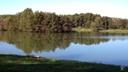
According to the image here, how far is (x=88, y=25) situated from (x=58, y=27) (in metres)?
33.9

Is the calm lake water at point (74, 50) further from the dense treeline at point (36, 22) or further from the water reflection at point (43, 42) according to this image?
the dense treeline at point (36, 22)

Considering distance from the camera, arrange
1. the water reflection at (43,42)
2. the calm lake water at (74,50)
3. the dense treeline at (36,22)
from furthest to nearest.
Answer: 1. the dense treeline at (36,22)
2. the water reflection at (43,42)
3. the calm lake water at (74,50)

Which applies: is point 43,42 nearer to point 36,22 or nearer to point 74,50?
point 74,50

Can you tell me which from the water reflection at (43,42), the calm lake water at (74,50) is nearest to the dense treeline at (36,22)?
the water reflection at (43,42)

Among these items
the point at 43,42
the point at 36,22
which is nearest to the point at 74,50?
the point at 43,42

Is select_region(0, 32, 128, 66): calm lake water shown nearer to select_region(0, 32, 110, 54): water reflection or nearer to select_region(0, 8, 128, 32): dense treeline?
select_region(0, 32, 110, 54): water reflection

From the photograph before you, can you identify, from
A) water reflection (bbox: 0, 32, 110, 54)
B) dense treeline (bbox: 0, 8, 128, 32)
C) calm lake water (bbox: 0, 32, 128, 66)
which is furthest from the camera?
dense treeline (bbox: 0, 8, 128, 32)

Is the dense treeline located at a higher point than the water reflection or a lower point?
higher

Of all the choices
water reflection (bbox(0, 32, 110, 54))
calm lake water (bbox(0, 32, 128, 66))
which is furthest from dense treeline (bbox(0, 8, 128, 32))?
calm lake water (bbox(0, 32, 128, 66))

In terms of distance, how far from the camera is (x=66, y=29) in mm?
73688

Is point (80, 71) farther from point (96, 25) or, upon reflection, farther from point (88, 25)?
point (88, 25)

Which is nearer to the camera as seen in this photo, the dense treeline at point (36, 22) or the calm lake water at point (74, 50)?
the calm lake water at point (74, 50)

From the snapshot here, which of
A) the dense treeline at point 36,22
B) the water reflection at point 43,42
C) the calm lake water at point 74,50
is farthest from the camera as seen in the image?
the dense treeline at point 36,22

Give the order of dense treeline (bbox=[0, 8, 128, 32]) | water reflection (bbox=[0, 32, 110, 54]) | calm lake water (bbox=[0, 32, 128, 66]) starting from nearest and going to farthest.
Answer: calm lake water (bbox=[0, 32, 128, 66])
water reflection (bbox=[0, 32, 110, 54])
dense treeline (bbox=[0, 8, 128, 32])
